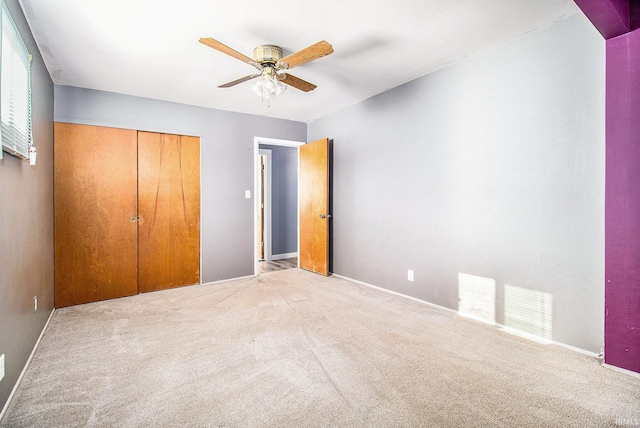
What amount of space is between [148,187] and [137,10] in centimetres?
219

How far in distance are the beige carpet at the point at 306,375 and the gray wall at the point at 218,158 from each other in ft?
4.43

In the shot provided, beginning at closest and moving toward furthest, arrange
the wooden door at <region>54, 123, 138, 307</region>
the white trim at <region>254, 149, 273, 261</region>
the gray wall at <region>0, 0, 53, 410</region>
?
the gray wall at <region>0, 0, 53, 410</region> < the wooden door at <region>54, 123, 138, 307</region> < the white trim at <region>254, 149, 273, 261</region>

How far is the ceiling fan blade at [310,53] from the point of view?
6.65ft

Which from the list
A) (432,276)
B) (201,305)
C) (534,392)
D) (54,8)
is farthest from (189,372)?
(54,8)

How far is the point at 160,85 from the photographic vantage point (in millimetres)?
3357

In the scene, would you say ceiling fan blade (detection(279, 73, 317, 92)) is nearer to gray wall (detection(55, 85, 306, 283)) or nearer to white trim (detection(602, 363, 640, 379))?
gray wall (detection(55, 85, 306, 283))

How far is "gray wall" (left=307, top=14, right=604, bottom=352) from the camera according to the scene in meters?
2.13

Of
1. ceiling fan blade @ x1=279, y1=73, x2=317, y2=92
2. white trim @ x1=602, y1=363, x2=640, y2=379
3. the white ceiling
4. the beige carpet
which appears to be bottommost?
the beige carpet

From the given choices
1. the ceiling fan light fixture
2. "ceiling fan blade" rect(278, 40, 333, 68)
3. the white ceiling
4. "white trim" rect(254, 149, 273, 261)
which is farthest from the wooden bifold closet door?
"ceiling fan blade" rect(278, 40, 333, 68)

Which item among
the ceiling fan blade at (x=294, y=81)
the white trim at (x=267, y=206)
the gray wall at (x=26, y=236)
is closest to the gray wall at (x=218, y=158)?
the gray wall at (x=26, y=236)

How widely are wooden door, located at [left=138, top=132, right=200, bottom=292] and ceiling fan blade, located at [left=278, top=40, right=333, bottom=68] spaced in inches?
90.3

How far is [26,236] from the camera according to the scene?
2.13 metres

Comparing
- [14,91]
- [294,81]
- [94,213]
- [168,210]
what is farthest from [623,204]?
[94,213]

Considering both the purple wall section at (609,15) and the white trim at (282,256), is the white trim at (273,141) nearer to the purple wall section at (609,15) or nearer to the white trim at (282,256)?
the white trim at (282,256)
